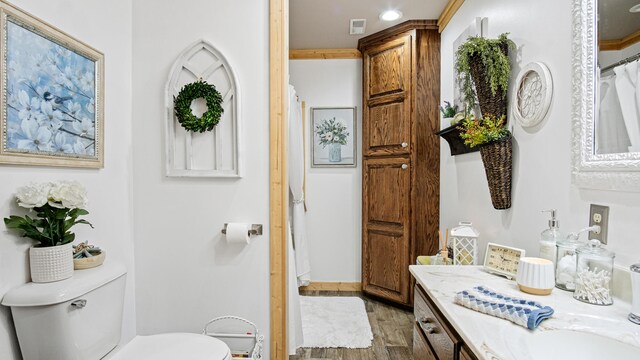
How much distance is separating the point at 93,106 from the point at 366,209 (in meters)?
2.40

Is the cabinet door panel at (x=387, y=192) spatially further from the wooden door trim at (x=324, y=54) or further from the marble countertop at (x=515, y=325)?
the marble countertop at (x=515, y=325)

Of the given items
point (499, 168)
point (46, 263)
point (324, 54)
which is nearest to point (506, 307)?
point (499, 168)

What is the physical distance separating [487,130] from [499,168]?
0.67ft

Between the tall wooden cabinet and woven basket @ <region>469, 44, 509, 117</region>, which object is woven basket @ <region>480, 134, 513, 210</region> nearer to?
woven basket @ <region>469, 44, 509, 117</region>

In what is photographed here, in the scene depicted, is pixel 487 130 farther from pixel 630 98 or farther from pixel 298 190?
pixel 298 190

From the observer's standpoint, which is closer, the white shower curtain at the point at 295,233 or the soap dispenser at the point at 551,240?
the soap dispenser at the point at 551,240

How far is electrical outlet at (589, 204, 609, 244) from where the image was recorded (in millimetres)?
1062

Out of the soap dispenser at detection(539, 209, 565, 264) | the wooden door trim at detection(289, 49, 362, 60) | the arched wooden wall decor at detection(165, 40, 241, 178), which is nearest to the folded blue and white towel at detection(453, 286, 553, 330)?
the soap dispenser at detection(539, 209, 565, 264)

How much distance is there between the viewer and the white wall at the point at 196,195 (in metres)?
1.65

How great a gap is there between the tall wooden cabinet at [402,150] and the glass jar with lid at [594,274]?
1779mm

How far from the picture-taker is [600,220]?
108 cm

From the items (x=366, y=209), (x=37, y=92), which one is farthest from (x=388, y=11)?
(x=37, y=92)

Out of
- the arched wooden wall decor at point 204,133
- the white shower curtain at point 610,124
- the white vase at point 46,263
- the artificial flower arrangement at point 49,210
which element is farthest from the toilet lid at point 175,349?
the white shower curtain at point 610,124

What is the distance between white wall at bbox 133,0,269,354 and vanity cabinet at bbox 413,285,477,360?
773mm
